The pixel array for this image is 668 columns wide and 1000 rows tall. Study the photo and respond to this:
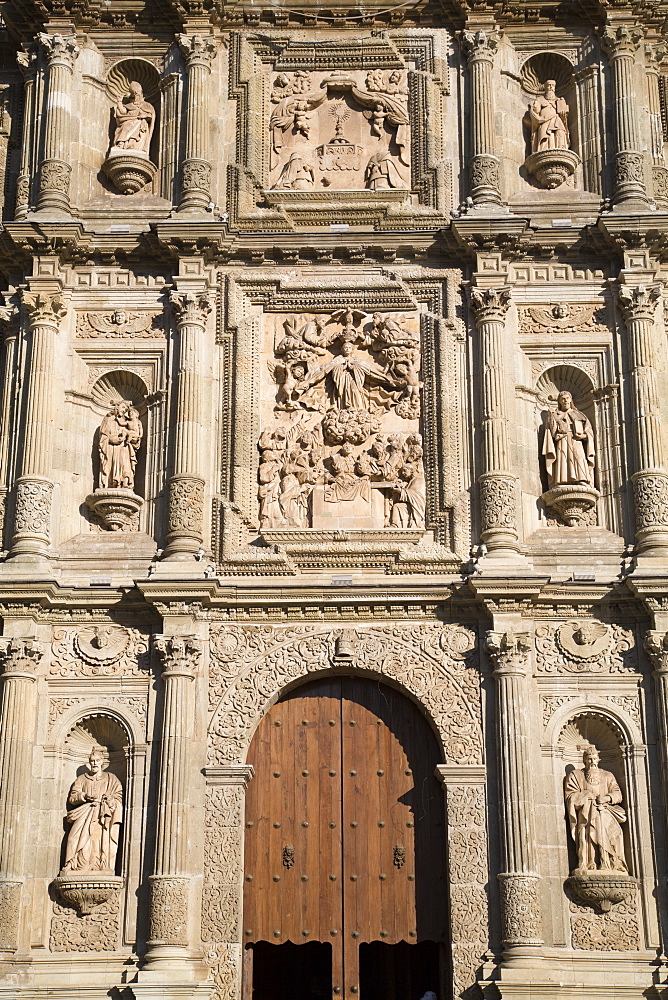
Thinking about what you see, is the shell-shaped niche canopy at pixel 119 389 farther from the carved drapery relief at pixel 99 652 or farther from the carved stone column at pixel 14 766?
the carved stone column at pixel 14 766

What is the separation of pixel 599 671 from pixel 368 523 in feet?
9.92

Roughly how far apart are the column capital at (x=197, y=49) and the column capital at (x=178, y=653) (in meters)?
7.27

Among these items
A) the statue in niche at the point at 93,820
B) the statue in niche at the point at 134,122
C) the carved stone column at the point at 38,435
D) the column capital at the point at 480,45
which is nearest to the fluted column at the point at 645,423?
the column capital at the point at 480,45

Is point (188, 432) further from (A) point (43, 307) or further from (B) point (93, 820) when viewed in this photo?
(B) point (93, 820)

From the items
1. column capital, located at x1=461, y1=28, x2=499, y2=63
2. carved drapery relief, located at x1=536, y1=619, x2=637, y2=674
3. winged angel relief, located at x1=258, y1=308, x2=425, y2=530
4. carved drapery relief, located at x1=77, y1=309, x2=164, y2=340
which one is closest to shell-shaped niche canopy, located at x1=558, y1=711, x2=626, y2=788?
carved drapery relief, located at x1=536, y1=619, x2=637, y2=674


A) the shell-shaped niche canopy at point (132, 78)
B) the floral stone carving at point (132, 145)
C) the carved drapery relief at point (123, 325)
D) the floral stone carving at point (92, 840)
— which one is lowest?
the floral stone carving at point (92, 840)

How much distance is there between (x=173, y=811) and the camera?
15.2m

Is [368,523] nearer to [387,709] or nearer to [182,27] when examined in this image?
[387,709]

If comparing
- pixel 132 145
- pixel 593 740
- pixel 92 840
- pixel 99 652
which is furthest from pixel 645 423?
pixel 92 840

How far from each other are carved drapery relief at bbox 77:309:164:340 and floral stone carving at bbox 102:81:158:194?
1733mm

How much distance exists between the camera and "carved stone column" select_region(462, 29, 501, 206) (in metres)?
17.7

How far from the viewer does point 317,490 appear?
16812mm

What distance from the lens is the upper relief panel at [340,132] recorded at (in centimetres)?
1786

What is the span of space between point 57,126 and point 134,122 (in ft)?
3.22
